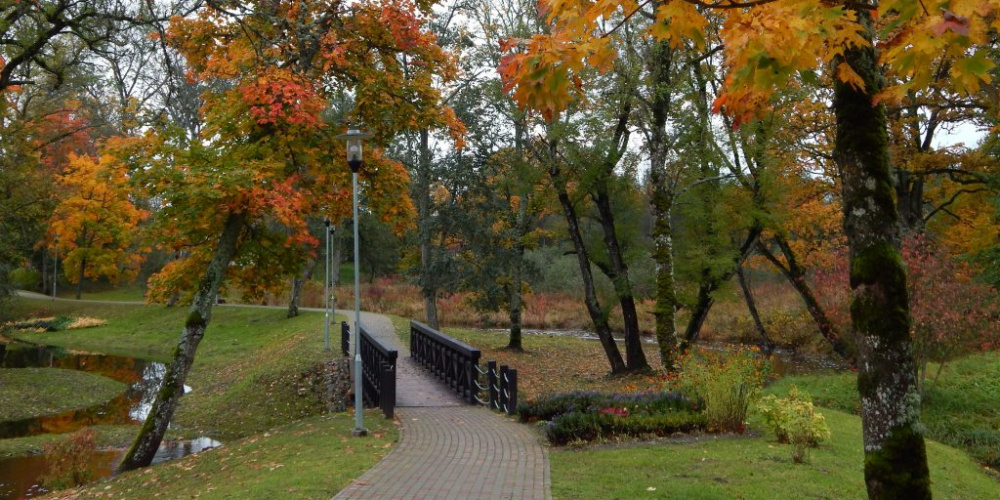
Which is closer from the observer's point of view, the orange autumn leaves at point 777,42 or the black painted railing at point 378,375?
the orange autumn leaves at point 777,42

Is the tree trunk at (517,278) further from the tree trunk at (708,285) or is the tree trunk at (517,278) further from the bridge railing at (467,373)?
the tree trunk at (708,285)

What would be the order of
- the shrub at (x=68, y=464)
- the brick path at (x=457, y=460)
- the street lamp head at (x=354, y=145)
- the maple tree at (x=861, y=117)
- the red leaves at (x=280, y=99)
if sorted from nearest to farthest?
the maple tree at (x=861, y=117)
the brick path at (x=457, y=460)
the shrub at (x=68, y=464)
the street lamp head at (x=354, y=145)
the red leaves at (x=280, y=99)

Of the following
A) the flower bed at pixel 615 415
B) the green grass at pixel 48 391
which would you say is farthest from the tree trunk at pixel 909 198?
the green grass at pixel 48 391

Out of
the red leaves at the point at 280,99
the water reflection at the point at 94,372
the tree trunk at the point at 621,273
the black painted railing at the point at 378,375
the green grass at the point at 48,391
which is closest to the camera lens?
the red leaves at the point at 280,99

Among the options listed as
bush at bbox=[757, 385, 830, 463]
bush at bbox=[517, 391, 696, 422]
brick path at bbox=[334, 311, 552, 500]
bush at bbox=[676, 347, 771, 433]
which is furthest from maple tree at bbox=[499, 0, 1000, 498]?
bush at bbox=[517, 391, 696, 422]

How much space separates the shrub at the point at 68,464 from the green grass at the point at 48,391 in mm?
7240

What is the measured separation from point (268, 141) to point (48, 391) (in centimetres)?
1294

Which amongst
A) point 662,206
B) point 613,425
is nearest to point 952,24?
point 613,425

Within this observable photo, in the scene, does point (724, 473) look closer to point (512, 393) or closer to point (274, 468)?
point (512, 393)

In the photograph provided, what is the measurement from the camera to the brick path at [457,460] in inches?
257

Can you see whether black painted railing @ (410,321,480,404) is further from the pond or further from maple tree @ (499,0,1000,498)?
maple tree @ (499,0,1000,498)

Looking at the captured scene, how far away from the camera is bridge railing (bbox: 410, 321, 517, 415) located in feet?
38.7

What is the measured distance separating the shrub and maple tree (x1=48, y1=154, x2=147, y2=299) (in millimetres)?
19162

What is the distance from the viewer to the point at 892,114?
1761cm
